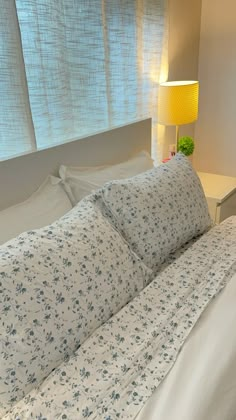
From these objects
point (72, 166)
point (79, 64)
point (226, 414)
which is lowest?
point (226, 414)

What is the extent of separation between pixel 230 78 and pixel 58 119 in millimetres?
1615

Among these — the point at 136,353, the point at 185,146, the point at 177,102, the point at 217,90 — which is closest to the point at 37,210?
the point at 136,353

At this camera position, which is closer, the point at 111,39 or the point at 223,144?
the point at 111,39

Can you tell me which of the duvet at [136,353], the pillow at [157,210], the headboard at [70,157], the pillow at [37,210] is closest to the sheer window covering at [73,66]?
the headboard at [70,157]

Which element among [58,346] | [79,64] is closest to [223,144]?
[79,64]

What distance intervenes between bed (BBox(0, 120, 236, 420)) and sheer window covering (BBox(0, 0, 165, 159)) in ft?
0.58

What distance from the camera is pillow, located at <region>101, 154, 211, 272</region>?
1354 millimetres

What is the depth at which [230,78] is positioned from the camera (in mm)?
2670

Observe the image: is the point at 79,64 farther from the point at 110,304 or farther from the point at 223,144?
the point at 223,144

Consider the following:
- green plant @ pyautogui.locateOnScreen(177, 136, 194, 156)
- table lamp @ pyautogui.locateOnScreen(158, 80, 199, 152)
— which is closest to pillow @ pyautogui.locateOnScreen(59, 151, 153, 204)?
table lamp @ pyautogui.locateOnScreen(158, 80, 199, 152)

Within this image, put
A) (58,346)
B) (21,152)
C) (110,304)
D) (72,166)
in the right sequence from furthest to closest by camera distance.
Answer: (72,166) → (21,152) → (110,304) → (58,346)

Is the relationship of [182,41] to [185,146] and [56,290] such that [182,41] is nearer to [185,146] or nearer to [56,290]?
[185,146]

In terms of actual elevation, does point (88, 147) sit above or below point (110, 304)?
above

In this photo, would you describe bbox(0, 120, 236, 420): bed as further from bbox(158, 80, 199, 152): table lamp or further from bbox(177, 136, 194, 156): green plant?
bbox(177, 136, 194, 156): green plant
